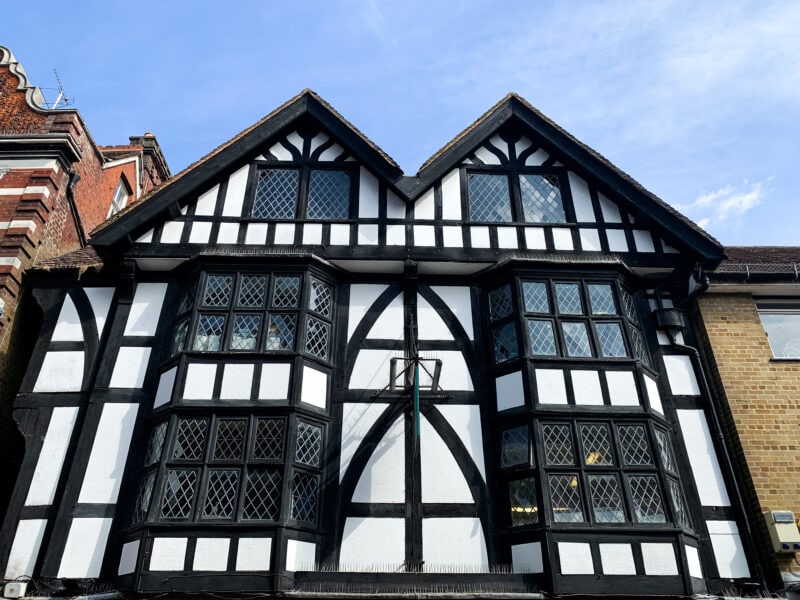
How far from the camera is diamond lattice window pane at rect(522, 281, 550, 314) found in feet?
39.4

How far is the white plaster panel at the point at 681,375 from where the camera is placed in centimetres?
1195

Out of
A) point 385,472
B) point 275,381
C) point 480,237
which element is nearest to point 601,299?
point 480,237

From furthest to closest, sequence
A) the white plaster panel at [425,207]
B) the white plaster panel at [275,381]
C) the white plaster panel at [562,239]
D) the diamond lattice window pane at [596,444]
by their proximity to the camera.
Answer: the white plaster panel at [425,207] < the white plaster panel at [562,239] < the white plaster panel at [275,381] < the diamond lattice window pane at [596,444]

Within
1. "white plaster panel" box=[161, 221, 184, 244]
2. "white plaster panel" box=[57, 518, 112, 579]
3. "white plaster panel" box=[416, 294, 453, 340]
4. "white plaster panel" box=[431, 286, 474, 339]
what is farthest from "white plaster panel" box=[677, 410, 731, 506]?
"white plaster panel" box=[161, 221, 184, 244]

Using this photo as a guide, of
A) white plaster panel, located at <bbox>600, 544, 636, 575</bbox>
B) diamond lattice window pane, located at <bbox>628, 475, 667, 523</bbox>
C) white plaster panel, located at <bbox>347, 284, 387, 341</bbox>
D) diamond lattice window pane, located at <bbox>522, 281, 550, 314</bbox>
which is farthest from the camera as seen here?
white plaster panel, located at <bbox>347, 284, 387, 341</bbox>

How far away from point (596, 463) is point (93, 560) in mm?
8014

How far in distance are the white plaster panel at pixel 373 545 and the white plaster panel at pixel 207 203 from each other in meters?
A: 6.60

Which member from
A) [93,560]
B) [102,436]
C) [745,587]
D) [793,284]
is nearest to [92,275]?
[102,436]

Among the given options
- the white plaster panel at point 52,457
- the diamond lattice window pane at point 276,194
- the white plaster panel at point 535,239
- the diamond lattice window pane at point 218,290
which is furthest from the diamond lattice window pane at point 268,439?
the white plaster panel at point 535,239

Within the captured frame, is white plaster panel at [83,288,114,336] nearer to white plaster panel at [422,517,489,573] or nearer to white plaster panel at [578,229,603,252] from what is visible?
white plaster panel at [422,517,489,573]

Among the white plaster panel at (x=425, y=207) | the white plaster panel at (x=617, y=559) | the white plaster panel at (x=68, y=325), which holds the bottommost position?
the white plaster panel at (x=617, y=559)

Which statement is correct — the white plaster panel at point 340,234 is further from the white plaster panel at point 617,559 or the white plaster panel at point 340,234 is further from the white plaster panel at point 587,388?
the white plaster panel at point 617,559

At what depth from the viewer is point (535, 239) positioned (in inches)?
507

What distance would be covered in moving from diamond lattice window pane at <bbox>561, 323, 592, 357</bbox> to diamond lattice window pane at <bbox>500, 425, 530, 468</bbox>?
5.61 feet
